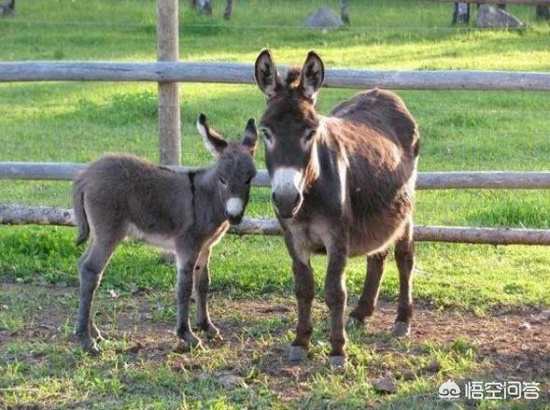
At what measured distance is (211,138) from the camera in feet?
22.2

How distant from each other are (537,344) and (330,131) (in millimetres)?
1785

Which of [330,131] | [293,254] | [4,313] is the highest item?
[330,131]

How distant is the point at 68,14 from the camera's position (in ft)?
85.9

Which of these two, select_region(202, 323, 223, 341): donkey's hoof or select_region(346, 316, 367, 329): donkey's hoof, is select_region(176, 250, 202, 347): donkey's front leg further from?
select_region(346, 316, 367, 329): donkey's hoof

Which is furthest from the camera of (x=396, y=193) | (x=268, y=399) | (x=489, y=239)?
(x=489, y=239)

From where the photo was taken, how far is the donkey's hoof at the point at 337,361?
627cm

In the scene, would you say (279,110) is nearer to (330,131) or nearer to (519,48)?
(330,131)

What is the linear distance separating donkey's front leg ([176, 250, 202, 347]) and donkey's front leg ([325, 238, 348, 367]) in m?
0.83

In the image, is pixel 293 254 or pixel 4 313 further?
pixel 4 313

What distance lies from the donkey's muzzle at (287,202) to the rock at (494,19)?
68.5 feet

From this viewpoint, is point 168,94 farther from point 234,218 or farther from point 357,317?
point 357,317

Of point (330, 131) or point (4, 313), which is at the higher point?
point (330, 131)

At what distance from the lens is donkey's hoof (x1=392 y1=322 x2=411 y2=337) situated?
698 centimetres

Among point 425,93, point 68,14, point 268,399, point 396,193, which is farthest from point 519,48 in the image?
point 268,399
